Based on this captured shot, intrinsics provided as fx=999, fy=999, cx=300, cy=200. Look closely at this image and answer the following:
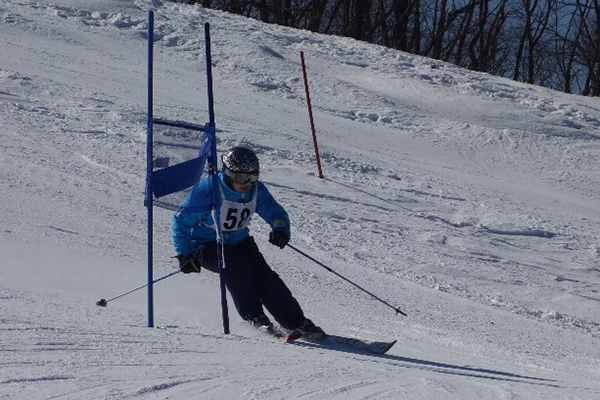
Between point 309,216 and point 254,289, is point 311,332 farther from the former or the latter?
point 309,216

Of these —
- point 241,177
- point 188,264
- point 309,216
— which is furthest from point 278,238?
point 309,216

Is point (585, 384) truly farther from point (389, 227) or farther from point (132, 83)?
point (132, 83)

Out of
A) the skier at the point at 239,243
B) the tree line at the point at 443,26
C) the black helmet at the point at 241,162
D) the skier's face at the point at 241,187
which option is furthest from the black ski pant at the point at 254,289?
the tree line at the point at 443,26

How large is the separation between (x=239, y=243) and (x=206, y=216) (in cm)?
29

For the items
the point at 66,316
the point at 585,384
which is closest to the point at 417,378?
the point at 585,384

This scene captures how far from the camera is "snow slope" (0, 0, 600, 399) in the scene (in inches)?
184

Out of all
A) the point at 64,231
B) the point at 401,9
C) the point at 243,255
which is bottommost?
Result: the point at 64,231

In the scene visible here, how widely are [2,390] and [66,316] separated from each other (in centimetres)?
181

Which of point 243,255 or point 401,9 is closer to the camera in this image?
point 243,255

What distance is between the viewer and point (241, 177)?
6.39m

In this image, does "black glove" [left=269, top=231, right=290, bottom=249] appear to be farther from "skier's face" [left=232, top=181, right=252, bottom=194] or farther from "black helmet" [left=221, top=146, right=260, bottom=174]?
"black helmet" [left=221, top=146, right=260, bottom=174]

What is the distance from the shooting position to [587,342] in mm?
7926

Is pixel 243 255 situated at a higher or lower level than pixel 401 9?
lower

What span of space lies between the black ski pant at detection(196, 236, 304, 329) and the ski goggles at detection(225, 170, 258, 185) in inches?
17.0
